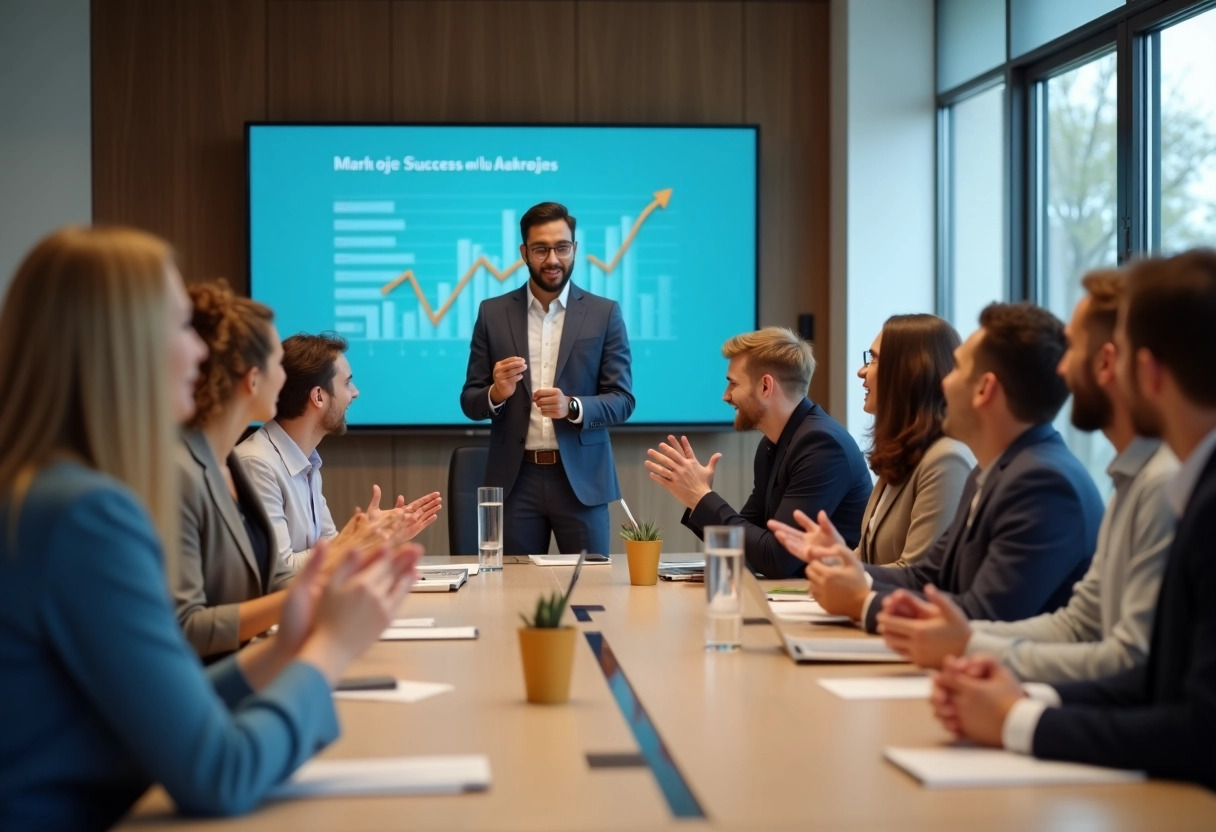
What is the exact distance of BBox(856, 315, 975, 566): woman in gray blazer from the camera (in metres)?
3.04

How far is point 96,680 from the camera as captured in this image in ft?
4.21

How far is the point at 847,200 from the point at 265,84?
9.18 feet

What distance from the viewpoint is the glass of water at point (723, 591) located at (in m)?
2.21

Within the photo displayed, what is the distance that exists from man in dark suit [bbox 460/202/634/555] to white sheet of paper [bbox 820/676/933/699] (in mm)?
2591

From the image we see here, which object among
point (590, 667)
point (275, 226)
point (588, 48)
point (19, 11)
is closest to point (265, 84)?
point (275, 226)

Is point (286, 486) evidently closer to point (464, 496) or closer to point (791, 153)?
point (464, 496)

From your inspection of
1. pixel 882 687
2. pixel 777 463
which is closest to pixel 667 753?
pixel 882 687

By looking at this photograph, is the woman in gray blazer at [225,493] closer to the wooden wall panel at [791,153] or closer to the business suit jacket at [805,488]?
the business suit jacket at [805,488]

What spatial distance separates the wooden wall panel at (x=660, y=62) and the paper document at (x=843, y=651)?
4.46 m

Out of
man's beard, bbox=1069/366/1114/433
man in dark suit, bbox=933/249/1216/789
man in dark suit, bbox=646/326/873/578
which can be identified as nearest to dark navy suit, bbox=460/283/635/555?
man in dark suit, bbox=646/326/873/578

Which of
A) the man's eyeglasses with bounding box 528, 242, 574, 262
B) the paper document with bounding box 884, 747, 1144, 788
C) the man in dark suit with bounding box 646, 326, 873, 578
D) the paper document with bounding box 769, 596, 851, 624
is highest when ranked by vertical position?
the man's eyeglasses with bounding box 528, 242, 574, 262

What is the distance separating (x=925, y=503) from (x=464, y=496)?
1929mm

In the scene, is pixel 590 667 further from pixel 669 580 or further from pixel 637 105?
pixel 637 105

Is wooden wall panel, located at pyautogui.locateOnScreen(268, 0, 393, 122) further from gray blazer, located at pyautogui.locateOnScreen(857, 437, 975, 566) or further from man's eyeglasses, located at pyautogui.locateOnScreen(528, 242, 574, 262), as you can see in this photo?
gray blazer, located at pyautogui.locateOnScreen(857, 437, 975, 566)
